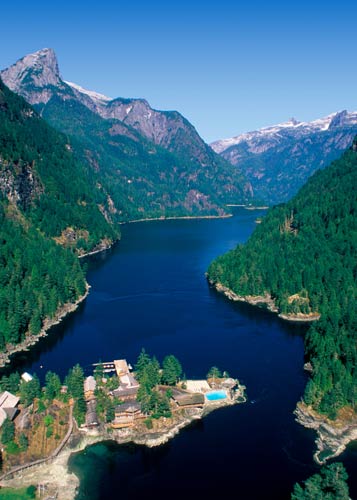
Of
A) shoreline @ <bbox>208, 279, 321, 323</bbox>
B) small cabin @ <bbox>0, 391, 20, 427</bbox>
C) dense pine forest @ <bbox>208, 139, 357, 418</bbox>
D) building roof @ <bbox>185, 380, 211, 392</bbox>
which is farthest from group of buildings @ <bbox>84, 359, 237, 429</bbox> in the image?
shoreline @ <bbox>208, 279, 321, 323</bbox>

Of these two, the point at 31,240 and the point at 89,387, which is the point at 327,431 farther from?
the point at 31,240

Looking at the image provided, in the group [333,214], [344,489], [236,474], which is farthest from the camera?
[333,214]

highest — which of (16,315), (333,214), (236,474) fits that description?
(333,214)

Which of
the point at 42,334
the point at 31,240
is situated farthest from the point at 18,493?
the point at 31,240

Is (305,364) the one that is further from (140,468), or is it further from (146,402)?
(140,468)

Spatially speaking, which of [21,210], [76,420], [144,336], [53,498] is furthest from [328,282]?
[21,210]

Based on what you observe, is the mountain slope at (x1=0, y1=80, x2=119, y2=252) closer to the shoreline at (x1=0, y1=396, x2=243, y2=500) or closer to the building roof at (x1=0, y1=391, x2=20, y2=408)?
the building roof at (x1=0, y1=391, x2=20, y2=408)
